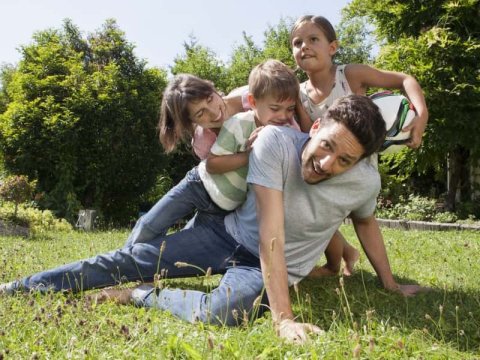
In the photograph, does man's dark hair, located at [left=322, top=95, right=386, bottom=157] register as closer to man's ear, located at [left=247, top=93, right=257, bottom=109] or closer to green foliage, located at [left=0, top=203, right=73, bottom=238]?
man's ear, located at [left=247, top=93, right=257, bottom=109]

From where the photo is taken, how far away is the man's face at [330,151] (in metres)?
2.87

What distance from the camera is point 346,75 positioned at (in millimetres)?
4184

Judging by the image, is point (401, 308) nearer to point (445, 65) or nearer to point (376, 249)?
point (376, 249)

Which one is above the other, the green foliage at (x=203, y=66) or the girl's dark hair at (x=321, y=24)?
the green foliage at (x=203, y=66)

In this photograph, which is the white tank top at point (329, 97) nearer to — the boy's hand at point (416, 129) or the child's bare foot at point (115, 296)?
the boy's hand at point (416, 129)

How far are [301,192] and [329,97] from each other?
110 cm

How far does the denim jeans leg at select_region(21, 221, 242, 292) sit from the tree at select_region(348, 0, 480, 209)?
30.5 ft

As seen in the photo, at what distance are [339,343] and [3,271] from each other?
2.79m

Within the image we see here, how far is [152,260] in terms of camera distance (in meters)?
3.73

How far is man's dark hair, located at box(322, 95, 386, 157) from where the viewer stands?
113 inches

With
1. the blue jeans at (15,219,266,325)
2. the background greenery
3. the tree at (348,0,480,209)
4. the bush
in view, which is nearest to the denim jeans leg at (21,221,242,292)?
the blue jeans at (15,219,266,325)

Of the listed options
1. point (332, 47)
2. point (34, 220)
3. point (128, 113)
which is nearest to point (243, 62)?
point (128, 113)

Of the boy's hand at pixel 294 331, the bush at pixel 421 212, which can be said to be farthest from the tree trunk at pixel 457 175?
the boy's hand at pixel 294 331

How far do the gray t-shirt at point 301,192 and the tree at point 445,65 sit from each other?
30.5ft
